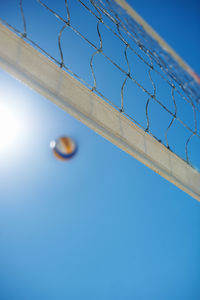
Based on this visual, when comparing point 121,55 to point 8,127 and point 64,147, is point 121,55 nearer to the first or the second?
point 64,147

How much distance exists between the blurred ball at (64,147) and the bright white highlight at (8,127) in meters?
0.31

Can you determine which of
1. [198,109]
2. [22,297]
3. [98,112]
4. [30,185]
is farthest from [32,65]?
[22,297]

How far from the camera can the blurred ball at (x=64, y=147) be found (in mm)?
2244

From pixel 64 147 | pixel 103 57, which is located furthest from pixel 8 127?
pixel 103 57

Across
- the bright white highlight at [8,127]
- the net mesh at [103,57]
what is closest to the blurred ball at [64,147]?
the bright white highlight at [8,127]

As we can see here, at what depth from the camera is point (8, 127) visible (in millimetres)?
2107

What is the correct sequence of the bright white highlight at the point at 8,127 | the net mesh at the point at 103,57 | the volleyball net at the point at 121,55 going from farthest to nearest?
the bright white highlight at the point at 8,127, the net mesh at the point at 103,57, the volleyball net at the point at 121,55

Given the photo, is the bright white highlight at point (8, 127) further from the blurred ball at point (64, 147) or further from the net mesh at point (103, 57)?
the net mesh at point (103, 57)

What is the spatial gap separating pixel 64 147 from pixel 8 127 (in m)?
0.49

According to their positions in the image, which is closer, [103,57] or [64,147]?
[103,57]

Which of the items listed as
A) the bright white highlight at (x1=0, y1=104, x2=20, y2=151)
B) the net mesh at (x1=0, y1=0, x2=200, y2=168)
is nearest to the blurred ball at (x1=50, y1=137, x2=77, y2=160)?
the bright white highlight at (x1=0, y1=104, x2=20, y2=151)

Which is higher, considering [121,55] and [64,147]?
[121,55]

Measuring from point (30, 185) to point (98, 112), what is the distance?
5.72 ft

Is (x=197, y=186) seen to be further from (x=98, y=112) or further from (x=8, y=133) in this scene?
(x=8, y=133)
